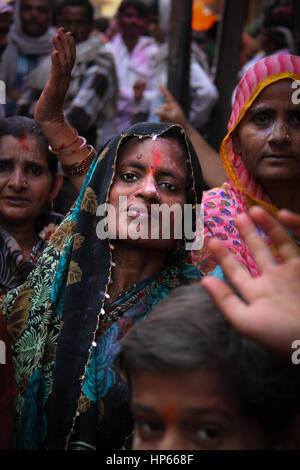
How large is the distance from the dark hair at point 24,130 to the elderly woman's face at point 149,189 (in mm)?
849

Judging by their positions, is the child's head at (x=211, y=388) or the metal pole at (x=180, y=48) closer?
the child's head at (x=211, y=388)

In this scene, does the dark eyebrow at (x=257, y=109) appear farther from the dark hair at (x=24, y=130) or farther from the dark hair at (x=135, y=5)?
the dark hair at (x=135, y=5)

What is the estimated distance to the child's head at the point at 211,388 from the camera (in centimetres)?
124

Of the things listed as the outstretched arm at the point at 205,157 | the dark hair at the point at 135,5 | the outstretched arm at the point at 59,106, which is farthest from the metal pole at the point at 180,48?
the dark hair at the point at 135,5

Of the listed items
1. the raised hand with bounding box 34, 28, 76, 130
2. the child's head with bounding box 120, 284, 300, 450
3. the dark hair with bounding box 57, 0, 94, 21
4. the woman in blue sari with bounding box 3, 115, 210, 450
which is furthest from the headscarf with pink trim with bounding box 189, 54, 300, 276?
the dark hair with bounding box 57, 0, 94, 21

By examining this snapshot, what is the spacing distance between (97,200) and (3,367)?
2.32 feet

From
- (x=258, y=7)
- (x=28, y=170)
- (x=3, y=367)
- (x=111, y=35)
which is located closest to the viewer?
(x=3, y=367)

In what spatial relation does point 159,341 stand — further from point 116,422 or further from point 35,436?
point 35,436

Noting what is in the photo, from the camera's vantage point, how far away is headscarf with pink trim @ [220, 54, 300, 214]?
2553 millimetres

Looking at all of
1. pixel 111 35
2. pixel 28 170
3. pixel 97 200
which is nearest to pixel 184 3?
pixel 28 170

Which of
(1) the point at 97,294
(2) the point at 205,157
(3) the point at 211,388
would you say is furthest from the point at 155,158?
(2) the point at 205,157

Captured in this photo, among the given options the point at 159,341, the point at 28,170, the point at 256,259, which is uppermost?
the point at 28,170

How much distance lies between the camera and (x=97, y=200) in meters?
2.10

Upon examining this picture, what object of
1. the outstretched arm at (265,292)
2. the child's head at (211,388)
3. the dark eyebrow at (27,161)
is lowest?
the child's head at (211,388)
